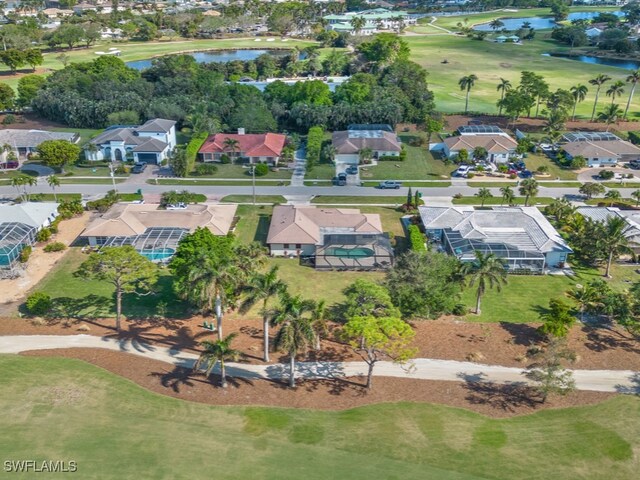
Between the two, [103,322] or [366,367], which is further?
[103,322]

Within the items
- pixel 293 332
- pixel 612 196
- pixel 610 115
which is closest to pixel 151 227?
pixel 293 332

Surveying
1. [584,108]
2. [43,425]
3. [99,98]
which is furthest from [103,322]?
[584,108]

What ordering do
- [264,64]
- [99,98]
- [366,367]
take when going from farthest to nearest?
[264,64] < [99,98] < [366,367]

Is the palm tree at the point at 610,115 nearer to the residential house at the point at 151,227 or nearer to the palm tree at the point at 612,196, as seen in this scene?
the palm tree at the point at 612,196

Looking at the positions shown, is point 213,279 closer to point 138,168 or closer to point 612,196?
point 138,168

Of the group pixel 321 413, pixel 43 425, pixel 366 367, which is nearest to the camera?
pixel 43 425

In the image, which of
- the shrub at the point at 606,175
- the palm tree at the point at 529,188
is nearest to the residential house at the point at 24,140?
the palm tree at the point at 529,188

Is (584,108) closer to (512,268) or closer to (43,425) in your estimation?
(512,268)

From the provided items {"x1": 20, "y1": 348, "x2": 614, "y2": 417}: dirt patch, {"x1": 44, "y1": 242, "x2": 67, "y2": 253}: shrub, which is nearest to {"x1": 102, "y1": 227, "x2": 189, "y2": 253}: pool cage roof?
{"x1": 44, "y1": 242, "x2": 67, "y2": 253}: shrub
